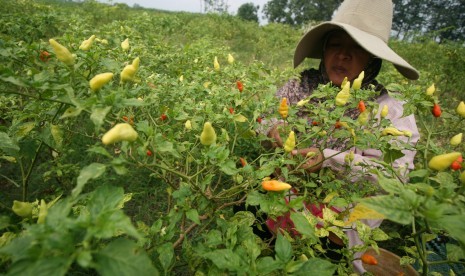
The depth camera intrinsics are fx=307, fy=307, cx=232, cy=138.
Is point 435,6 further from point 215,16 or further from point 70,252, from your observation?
point 70,252

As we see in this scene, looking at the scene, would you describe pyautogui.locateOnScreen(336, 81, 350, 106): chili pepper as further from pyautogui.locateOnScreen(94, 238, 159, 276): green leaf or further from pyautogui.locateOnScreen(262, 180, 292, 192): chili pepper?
pyautogui.locateOnScreen(94, 238, 159, 276): green leaf

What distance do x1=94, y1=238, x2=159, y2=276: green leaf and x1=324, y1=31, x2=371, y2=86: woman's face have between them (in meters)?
1.62

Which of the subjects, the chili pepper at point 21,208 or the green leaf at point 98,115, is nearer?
the green leaf at point 98,115

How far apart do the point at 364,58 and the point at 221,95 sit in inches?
36.9

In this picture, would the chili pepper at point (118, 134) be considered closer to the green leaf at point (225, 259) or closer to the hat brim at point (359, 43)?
the green leaf at point (225, 259)

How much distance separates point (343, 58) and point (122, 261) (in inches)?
65.2

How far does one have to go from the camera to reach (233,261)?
0.78 metres

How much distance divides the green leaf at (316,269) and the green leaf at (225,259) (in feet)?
0.50

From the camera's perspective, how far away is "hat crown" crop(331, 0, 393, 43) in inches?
70.1

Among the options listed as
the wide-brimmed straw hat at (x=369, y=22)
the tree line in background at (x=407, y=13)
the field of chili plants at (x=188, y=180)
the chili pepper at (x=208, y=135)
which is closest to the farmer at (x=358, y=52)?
the wide-brimmed straw hat at (x=369, y=22)

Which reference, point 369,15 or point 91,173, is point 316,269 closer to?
point 91,173

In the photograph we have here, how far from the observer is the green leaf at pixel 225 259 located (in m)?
0.78

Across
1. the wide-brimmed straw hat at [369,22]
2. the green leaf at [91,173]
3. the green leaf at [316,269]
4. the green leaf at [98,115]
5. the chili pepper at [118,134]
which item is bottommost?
the green leaf at [316,269]

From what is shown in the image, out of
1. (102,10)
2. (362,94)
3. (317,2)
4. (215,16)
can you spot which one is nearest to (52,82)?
(362,94)
